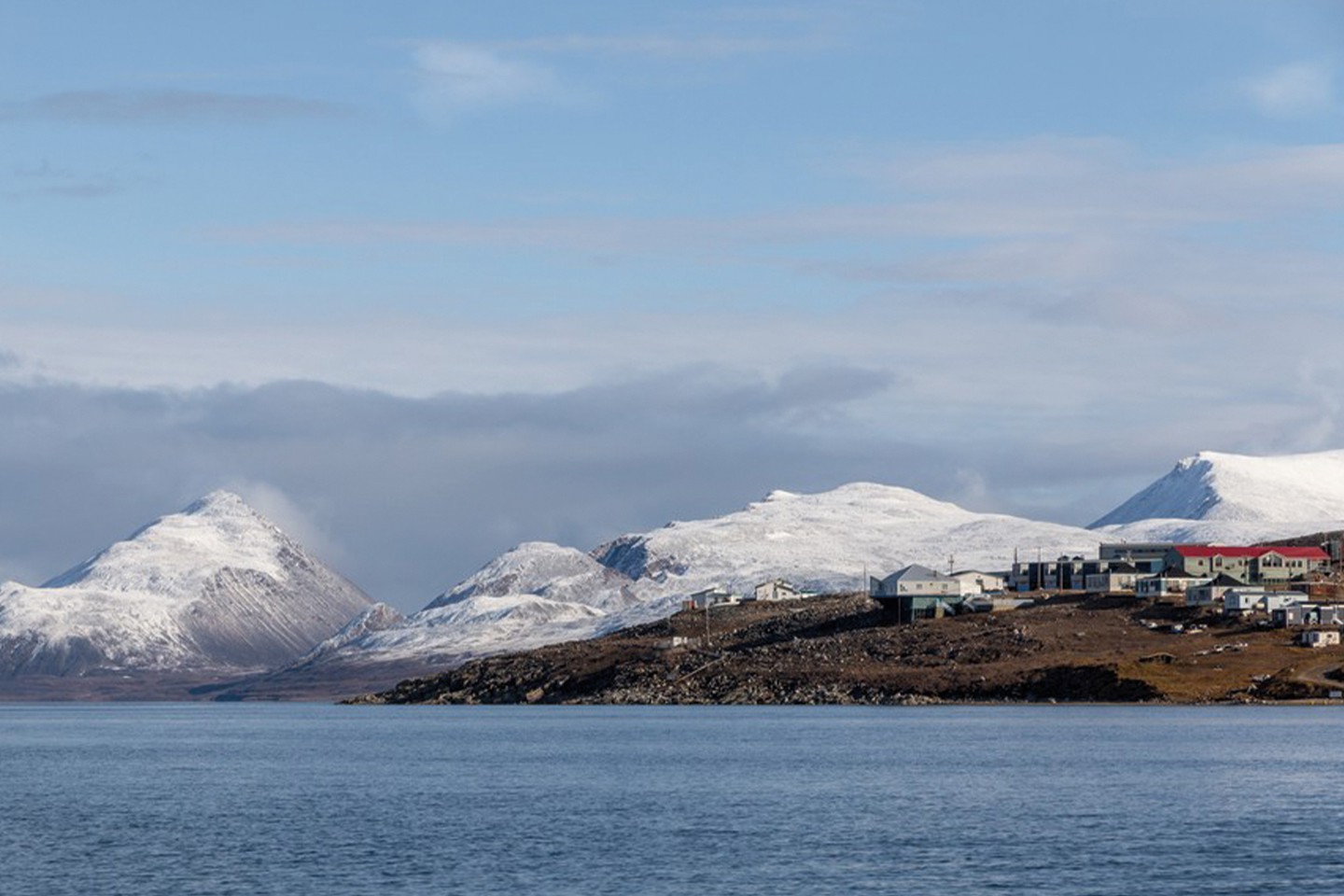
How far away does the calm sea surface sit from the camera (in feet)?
263

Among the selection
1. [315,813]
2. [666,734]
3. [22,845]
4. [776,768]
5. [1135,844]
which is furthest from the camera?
[666,734]

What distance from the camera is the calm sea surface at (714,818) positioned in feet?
263

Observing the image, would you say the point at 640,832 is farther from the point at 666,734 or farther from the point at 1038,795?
the point at 666,734

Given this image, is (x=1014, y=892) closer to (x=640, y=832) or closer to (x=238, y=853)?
(x=640, y=832)

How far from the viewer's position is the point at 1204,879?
254 feet

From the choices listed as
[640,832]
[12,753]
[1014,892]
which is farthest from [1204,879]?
[12,753]

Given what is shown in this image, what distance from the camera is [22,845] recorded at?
308ft

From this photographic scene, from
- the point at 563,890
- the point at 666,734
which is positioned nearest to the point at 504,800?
the point at 563,890

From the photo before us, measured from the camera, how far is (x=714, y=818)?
336 feet

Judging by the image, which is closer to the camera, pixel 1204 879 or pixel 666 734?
pixel 1204 879

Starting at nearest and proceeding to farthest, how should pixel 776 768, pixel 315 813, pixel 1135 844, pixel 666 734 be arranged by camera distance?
pixel 1135 844
pixel 315 813
pixel 776 768
pixel 666 734

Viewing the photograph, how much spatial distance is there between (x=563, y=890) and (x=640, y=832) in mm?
18898

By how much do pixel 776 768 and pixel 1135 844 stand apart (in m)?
47.6

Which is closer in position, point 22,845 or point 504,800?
point 22,845
